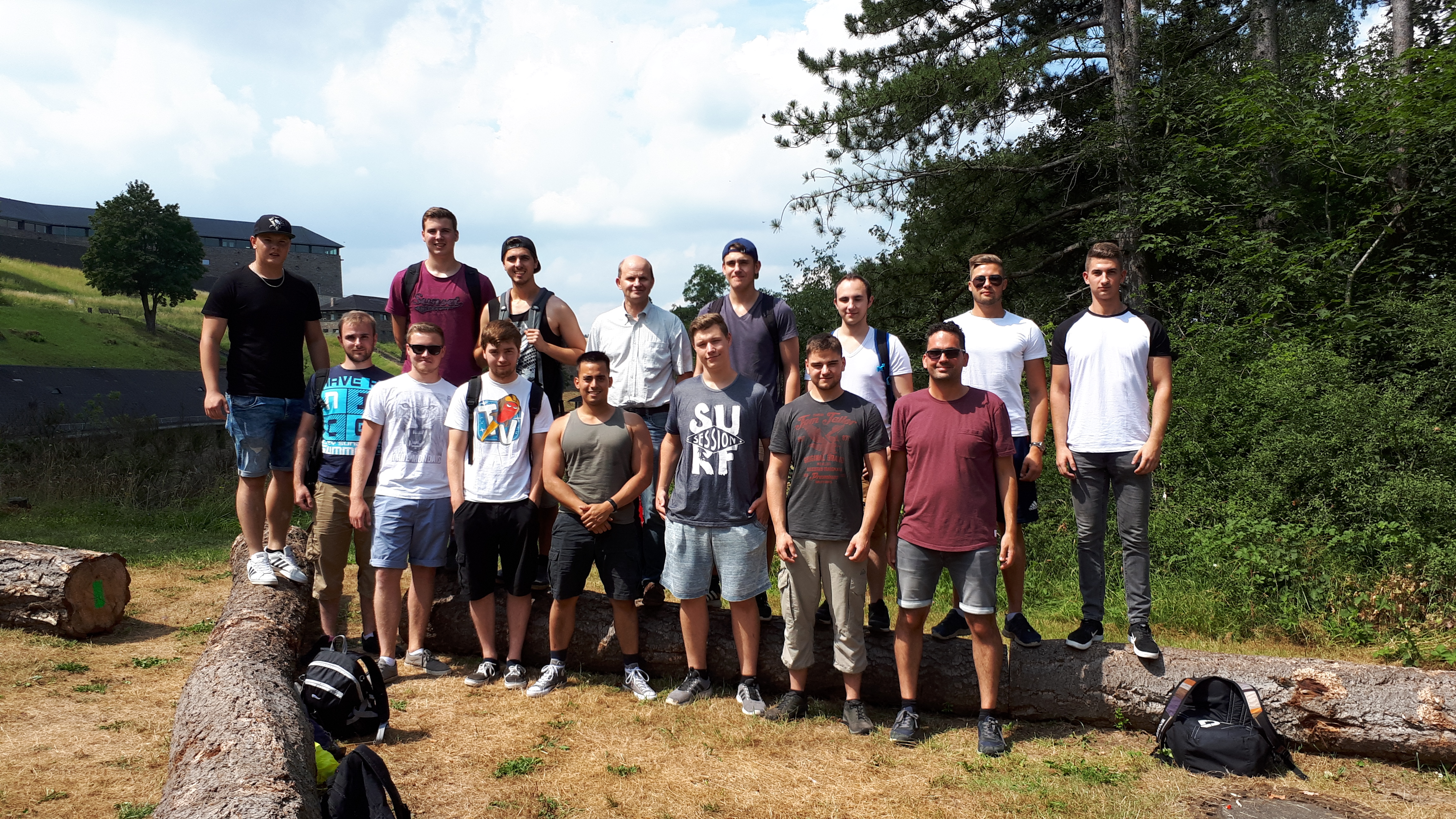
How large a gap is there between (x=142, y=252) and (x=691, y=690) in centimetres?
5439

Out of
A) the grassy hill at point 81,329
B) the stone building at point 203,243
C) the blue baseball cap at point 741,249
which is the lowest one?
the blue baseball cap at point 741,249

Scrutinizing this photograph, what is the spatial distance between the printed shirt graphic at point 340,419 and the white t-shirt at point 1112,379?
4.10 m

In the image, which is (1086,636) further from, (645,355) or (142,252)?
(142,252)

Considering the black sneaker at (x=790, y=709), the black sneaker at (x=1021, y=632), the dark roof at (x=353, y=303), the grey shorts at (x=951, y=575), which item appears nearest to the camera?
the grey shorts at (x=951, y=575)

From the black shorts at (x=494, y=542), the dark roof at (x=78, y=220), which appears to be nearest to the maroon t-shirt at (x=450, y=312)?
the black shorts at (x=494, y=542)

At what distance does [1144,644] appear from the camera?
4.55 meters

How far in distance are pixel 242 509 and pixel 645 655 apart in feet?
8.97

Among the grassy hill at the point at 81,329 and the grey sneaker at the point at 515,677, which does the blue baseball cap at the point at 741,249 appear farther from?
the grassy hill at the point at 81,329

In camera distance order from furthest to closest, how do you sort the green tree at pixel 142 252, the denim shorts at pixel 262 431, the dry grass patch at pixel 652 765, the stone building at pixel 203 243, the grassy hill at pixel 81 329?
1. the stone building at pixel 203 243
2. the green tree at pixel 142 252
3. the grassy hill at pixel 81 329
4. the denim shorts at pixel 262 431
5. the dry grass patch at pixel 652 765

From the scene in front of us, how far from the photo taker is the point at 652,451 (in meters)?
5.04

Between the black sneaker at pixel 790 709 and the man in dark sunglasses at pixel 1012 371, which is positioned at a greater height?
the man in dark sunglasses at pixel 1012 371

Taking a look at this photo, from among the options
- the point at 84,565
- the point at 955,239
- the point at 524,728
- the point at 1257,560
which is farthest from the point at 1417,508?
the point at 84,565

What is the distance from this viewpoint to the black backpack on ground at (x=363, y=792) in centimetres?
315

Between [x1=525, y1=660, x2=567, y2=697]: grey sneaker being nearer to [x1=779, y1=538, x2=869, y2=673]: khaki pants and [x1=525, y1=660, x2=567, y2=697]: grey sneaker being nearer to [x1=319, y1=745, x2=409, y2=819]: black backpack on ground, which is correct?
[x1=779, y1=538, x2=869, y2=673]: khaki pants
